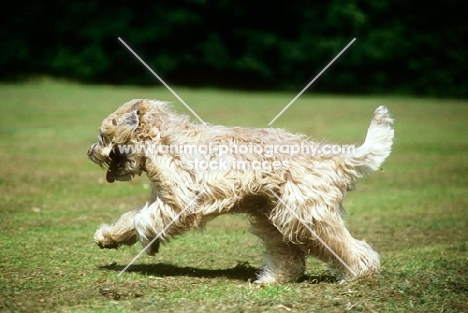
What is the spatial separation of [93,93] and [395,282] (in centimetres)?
2459

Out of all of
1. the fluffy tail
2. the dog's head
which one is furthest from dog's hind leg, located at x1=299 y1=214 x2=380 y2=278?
the dog's head

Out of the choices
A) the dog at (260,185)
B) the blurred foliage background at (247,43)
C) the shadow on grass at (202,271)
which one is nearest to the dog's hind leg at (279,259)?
the dog at (260,185)

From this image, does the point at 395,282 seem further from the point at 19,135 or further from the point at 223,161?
the point at 19,135

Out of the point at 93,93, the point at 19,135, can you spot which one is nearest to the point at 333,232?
the point at 19,135

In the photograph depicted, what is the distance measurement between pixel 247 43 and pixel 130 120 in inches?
1308

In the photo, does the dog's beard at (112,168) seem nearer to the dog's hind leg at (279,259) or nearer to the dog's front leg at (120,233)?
the dog's front leg at (120,233)

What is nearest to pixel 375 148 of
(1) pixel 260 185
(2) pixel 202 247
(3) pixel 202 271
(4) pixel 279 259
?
(1) pixel 260 185

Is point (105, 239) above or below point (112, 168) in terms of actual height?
below

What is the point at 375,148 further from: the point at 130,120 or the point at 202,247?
the point at 202,247

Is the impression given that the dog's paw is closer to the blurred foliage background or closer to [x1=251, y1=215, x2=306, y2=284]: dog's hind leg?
[x1=251, y1=215, x2=306, y2=284]: dog's hind leg

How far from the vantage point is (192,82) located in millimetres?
37688

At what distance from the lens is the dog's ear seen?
629 cm

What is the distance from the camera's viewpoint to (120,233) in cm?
623

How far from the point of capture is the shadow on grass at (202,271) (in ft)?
20.8
